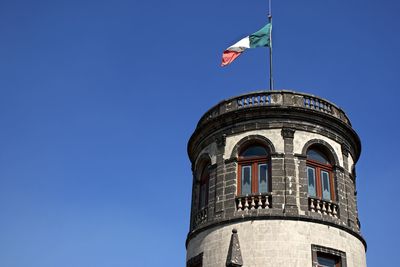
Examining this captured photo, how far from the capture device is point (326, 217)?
883 inches

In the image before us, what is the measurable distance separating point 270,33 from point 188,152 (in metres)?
7.58

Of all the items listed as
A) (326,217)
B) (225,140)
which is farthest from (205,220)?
(326,217)

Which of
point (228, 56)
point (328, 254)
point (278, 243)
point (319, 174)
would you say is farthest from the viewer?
point (228, 56)

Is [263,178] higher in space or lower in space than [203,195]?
lower

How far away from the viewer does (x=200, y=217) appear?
24.5 m

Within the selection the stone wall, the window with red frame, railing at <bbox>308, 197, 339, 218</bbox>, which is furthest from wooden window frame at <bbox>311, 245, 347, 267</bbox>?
railing at <bbox>308, 197, 339, 218</bbox>

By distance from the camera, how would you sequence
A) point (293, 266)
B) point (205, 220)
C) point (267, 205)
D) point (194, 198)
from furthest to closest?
point (194, 198)
point (205, 220)
point (267, 205)
point (293, 266)

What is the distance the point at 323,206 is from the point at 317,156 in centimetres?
250

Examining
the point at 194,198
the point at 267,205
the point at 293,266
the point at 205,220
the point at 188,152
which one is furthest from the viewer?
the point at 188,152

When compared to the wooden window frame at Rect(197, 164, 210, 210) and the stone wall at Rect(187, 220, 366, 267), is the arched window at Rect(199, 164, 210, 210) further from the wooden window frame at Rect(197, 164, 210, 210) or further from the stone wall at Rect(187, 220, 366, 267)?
the stone wall at Rect(187, 220, 366, 267)

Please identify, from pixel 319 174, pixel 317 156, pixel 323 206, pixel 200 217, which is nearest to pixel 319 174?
pixel 319 174

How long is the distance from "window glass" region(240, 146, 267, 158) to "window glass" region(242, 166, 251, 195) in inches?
25.6

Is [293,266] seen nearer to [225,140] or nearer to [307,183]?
[307,183]

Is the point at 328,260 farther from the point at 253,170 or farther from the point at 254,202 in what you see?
the point at 253,170
